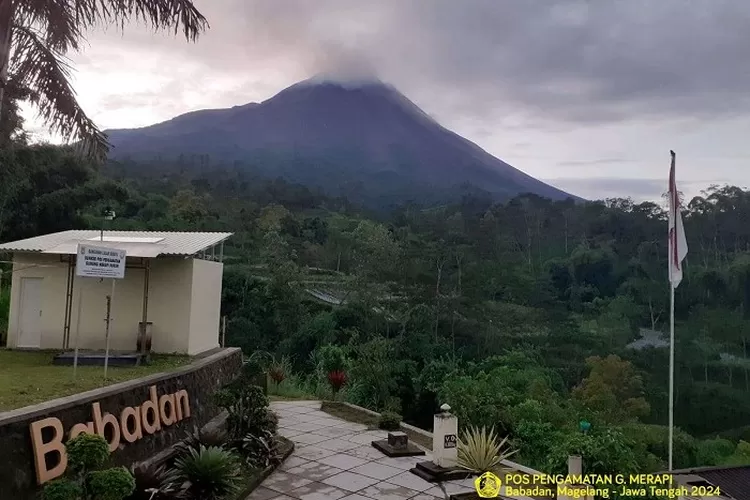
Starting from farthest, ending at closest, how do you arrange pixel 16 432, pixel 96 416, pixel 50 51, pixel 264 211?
1. pixel 264 211
2. pixel 50 51
3. pixel 96 416
4. pixel 16 432

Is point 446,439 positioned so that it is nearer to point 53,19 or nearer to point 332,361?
point 53,19

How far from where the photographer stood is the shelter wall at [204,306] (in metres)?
9.05

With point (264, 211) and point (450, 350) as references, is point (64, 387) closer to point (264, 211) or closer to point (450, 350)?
point (450, 350)

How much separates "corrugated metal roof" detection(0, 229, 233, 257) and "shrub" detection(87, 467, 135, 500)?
175 inches

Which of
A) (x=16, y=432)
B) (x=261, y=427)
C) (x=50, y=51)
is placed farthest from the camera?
(x=261, y=427)

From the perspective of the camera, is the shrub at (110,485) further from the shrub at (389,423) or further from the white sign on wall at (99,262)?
the shrub at (389,423)

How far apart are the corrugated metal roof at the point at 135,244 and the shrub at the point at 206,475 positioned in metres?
3.62

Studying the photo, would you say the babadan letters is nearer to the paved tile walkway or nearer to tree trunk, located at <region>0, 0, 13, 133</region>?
the paved tile walkway

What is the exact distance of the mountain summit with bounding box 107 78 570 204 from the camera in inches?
4267

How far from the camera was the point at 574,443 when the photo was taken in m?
5.11

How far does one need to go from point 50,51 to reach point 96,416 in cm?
337

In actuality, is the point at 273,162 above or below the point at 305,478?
above

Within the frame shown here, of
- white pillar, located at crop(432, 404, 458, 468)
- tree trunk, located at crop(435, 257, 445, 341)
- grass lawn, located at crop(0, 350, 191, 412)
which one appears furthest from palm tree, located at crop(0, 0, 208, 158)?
tree trunk, located at crop(435, 257, 445, 341)

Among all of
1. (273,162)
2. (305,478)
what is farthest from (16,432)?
(273,162)
